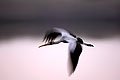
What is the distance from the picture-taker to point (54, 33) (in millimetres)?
2092

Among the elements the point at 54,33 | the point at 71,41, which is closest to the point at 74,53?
the point at 71,41

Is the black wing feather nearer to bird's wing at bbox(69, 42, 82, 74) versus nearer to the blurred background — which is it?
the blurred background

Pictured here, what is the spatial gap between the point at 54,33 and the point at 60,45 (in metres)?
0.16

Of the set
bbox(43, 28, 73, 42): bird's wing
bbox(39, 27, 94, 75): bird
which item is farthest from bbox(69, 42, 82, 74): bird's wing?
bbox(43, 28, 73, 42): bird's wing

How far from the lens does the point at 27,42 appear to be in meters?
2.18

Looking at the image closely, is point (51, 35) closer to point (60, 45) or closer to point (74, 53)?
point (60, 45)

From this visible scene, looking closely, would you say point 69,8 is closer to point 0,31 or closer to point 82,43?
point 82,43

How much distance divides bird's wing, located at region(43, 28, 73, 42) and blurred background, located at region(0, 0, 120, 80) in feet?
0.24

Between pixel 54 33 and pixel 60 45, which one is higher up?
pixel 54 33

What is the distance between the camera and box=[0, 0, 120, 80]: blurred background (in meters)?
2.06

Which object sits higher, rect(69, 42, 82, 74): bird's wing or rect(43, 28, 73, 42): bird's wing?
rect(43, 28, 73, 42): bird's wing

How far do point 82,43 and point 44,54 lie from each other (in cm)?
47

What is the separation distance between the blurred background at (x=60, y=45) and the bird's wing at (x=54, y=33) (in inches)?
2.9

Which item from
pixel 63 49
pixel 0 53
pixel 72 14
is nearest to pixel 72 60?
pixel 63 49
